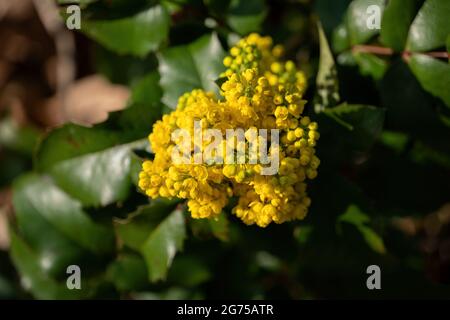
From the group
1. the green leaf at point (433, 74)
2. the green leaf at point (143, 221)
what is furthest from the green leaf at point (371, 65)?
the green leaf at point (143, 221)

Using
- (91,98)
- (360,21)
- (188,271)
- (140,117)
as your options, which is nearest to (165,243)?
(188,271)

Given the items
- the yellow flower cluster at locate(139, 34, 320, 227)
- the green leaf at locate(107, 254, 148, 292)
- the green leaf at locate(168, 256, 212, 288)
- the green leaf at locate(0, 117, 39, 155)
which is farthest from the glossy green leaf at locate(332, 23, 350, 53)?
the green leaf at locate(0, 117, 39, 155)

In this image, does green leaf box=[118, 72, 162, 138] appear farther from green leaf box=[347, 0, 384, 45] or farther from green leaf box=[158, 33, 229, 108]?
green leaf box=[347, 0, 384, 45]

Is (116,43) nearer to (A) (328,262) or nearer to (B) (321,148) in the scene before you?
(B) (321,148)

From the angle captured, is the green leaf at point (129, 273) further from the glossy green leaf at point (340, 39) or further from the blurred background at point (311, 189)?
the glossy green leaf at point (340, 39)

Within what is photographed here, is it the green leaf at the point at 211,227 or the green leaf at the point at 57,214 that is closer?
the green leaf at the point at 211,227

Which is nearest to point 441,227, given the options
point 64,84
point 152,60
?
point 152,60

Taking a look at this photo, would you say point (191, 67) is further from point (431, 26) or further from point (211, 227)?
point (431, 26)

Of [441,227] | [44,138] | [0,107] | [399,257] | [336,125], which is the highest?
[336,125]
